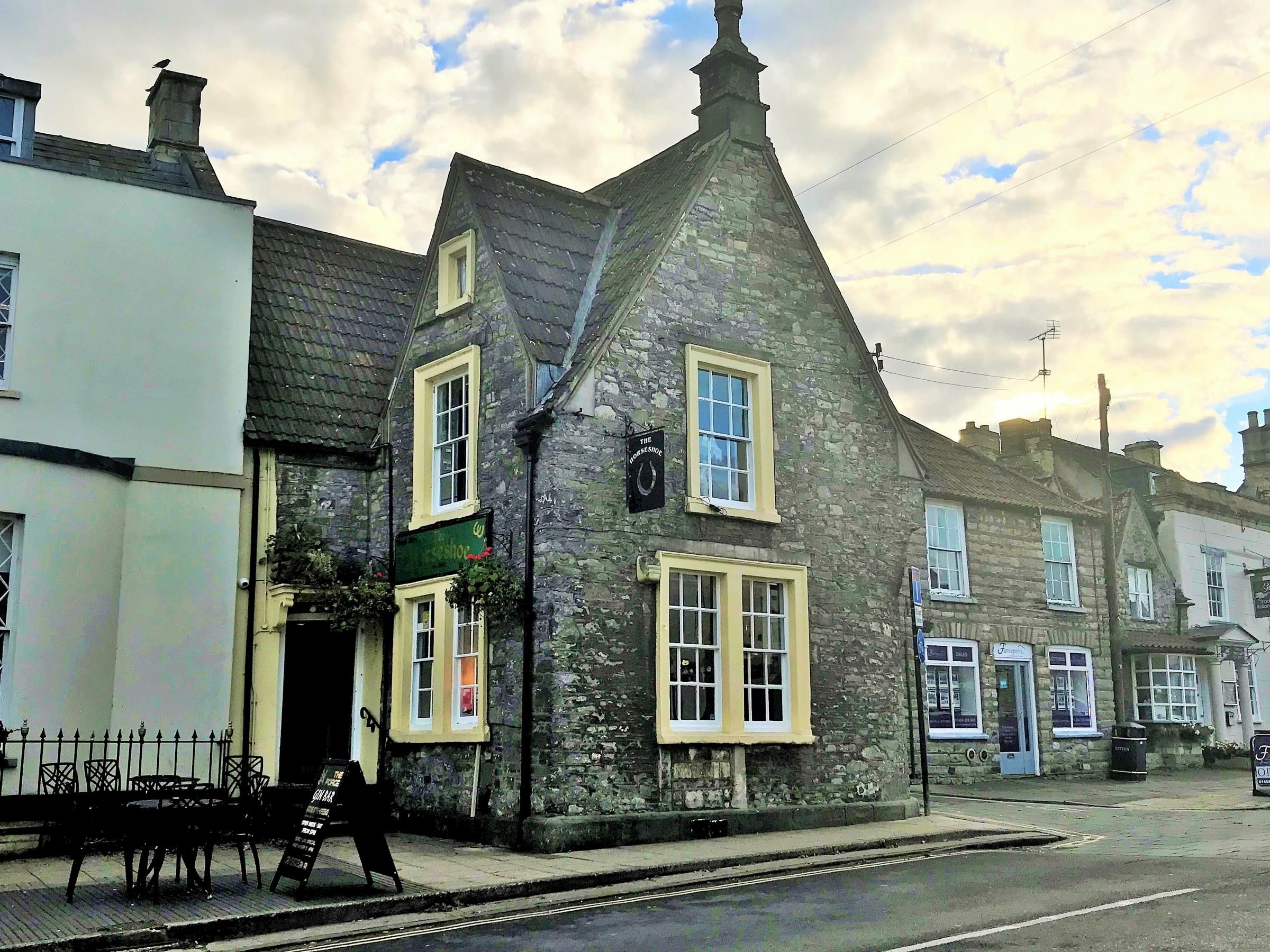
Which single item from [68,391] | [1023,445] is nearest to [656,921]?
[68,391]

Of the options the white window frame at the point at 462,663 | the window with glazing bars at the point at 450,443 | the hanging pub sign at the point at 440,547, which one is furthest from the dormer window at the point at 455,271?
the white window frame at the point at 462,663

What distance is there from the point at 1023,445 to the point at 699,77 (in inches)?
733

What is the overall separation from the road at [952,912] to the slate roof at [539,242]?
23.0ft

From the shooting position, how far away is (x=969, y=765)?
79.2 ft

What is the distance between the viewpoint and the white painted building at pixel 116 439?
1379cm

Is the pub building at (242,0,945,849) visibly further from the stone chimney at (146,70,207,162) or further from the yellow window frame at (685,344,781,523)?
the stone chimney at (146,70,207,162)

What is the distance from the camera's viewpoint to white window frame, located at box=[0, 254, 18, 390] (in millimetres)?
14578

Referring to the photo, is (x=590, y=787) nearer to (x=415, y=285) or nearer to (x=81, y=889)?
(x=81, y=889)

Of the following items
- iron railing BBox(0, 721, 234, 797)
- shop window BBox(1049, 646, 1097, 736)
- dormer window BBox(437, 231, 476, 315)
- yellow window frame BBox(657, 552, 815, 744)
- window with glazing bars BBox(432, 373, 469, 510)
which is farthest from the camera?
shop window BBox(1049, 646, 1097, 736)

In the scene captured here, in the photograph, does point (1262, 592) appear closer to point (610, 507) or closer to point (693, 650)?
point (693, 650)

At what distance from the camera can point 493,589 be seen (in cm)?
1391

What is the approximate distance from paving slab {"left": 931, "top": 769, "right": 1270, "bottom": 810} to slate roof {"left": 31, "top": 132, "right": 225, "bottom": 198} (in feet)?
52.1

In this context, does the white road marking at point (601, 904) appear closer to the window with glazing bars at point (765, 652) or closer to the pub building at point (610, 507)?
the pub building at point (610, 507)

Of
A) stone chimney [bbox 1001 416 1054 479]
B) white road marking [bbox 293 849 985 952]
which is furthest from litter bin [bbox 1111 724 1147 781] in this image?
white road marking [bbox 293 849 985 952]
